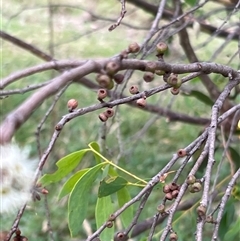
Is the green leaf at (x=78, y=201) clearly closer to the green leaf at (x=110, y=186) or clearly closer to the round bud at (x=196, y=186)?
the green leaf at (x=110, y=186)

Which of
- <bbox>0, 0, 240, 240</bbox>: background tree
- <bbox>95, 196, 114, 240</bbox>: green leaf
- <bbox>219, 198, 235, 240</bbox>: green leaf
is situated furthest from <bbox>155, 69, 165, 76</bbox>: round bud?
<bbox>219, 198, 235, 240</bbox>: green leaf

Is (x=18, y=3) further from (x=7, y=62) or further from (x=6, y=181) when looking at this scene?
(x=6, y=181)

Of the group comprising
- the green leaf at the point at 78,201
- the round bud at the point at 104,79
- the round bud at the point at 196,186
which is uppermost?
the green leaf at the point at 78,201

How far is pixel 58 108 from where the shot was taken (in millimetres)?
2865

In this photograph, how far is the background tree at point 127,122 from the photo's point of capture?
2.26ft

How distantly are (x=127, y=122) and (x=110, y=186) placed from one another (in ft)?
6.52

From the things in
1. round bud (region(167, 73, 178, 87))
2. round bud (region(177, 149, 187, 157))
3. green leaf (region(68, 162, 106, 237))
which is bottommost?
round bud (region(177, 149, 187, 157))

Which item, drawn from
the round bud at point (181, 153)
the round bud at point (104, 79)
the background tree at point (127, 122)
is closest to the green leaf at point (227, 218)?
the background tree at point (127, 122)

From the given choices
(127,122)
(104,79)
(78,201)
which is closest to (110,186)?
(78,201)

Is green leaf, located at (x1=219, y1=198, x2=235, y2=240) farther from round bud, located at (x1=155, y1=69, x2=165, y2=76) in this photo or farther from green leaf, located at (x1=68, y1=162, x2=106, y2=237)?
round bud, located at (x1=155, y1=69, x2=165, y2=76)

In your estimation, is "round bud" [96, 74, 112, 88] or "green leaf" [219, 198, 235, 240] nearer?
"round bud" [96, 74, 112, 88]

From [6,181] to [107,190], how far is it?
446mm

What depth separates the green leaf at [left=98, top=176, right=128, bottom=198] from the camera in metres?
0.95

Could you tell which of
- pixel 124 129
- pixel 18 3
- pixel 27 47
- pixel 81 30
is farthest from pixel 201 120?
pixel 18 3
